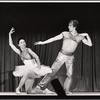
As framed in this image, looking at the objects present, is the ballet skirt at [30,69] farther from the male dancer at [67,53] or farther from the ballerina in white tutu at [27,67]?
the male dancer at [67,53]

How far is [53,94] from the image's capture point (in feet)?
17.1

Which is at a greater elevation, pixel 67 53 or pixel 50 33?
pixel 50 33

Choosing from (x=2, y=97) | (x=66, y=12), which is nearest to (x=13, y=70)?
(x=2, y=97)

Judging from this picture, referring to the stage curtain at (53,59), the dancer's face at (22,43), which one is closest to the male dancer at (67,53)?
the stage curtain at (53,59)

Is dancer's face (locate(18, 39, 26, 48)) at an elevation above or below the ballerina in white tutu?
above

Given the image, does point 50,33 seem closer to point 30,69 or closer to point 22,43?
point 22,43

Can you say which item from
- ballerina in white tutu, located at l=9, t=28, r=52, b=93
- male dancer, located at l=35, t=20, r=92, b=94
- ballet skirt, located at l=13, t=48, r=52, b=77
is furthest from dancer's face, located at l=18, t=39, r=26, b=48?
male dancer, located at l=35, t=20, r=92, b=94

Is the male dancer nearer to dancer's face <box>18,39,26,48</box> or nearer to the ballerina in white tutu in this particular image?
the ballerina in white tutu

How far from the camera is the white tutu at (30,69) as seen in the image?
16.9ft

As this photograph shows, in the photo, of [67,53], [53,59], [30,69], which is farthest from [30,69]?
[67,53]

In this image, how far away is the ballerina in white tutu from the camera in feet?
16.9

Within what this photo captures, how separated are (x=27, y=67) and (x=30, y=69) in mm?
78

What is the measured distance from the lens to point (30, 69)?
5.16 metres

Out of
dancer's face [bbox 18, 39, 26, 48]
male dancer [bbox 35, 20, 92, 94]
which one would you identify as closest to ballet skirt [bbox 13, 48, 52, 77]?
male dancer [bbox 35, 20, 92, 94]
